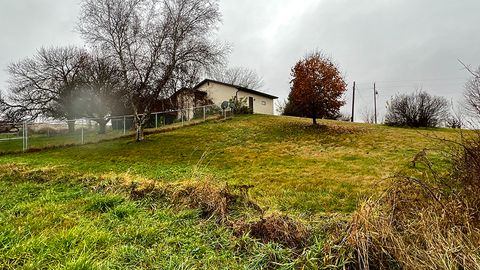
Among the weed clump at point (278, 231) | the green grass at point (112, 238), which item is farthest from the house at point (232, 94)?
the weed clump at point (278, 231)

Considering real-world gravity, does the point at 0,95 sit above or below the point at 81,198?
above

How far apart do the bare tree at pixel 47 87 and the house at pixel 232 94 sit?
39.6 ft

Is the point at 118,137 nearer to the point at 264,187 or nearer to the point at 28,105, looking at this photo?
the point at 28,105

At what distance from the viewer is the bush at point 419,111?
26859mm

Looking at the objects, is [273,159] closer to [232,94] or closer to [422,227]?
[422,227]

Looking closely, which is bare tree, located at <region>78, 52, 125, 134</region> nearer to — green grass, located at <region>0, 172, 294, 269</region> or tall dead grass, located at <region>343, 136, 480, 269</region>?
green grass, located at <region>0, 172, 294, 269</region>

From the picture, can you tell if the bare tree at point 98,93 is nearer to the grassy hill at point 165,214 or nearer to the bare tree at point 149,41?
the bare tree at point 149,41

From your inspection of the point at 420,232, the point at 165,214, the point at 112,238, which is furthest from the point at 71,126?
the point at 420,232

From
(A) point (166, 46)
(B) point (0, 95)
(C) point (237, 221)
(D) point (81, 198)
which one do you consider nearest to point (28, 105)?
(B) point (0, 95)

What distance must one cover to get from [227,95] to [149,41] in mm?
15830

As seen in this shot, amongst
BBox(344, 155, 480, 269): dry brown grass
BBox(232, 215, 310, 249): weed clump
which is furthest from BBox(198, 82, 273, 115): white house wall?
BBox(344, 155, 480, 269): dry brown grass

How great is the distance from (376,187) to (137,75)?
53.1ft

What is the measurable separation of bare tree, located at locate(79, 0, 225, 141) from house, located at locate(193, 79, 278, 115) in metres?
13.2

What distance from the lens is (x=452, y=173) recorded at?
3729 mm
